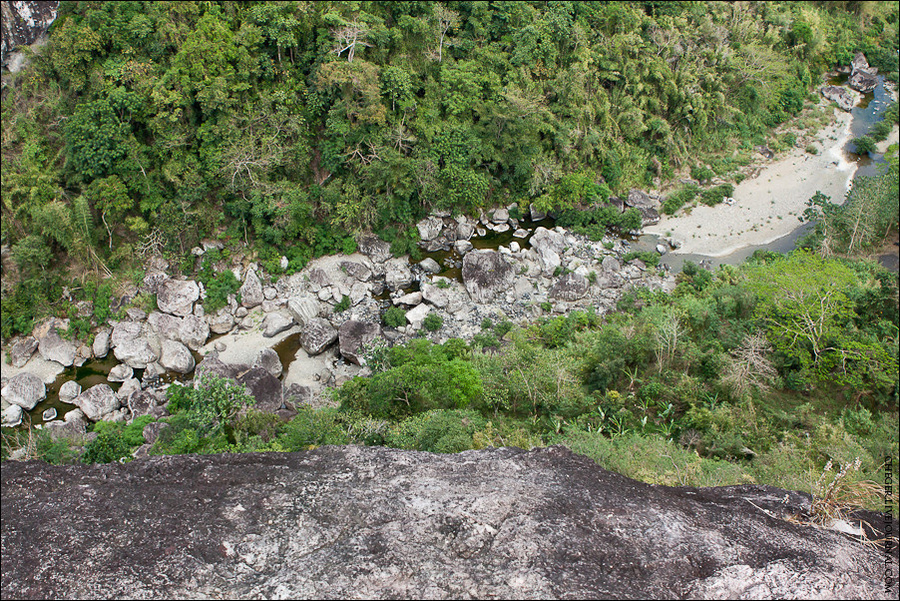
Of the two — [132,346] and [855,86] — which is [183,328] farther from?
[855,86]

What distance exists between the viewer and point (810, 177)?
3244 centimetres

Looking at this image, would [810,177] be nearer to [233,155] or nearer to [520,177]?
[520,177]

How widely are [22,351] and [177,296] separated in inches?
229

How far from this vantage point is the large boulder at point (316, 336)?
23.3m

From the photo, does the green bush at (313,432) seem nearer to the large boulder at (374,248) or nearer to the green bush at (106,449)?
the green bush at (106,449)

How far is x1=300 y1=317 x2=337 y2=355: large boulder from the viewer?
76.4 ft

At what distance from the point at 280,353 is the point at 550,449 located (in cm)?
1647

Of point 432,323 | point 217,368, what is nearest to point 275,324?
point 217,368

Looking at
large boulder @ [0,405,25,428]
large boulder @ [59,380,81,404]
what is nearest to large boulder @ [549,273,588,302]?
large boulder @ [59,380,81,404]

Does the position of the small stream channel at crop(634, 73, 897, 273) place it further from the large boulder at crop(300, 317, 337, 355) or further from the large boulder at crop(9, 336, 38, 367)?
the large boulder at crop(9, 336, 38, 367)

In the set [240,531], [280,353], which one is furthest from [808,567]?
[280,353]

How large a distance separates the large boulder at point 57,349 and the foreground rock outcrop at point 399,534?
15.4m

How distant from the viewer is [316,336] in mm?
23359

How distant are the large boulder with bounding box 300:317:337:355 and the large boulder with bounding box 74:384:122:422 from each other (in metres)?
7.02
